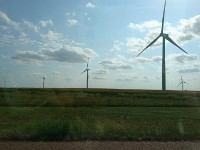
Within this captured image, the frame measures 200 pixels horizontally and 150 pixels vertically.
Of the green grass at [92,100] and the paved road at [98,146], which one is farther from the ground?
the green grass at [92,100]

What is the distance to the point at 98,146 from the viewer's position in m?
11.8

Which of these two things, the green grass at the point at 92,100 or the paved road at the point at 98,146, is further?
the green grass at the point at 92,100

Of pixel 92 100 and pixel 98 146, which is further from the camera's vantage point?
pixel 92 100

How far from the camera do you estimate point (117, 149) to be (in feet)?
37.4

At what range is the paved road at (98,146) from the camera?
1144 centimetres

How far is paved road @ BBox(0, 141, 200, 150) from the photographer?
1144 centimetres

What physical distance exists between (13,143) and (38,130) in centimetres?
137

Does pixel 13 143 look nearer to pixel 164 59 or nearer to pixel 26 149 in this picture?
pixel 26 149

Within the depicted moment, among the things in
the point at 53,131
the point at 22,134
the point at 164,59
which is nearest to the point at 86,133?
the point at 53,131

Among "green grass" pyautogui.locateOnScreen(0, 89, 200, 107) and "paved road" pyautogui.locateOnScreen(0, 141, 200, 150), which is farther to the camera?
"green grass" pyautogui.locateOnScreen(0, 89, 200, 107)

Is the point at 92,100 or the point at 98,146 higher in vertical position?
the point at 92,100

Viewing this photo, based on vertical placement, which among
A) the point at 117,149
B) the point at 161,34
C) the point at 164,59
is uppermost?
the point at 161,34

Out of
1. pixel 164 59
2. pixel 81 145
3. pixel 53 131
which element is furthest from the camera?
pixel 164 59

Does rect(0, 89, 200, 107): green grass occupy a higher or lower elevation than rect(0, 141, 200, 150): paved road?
higher
